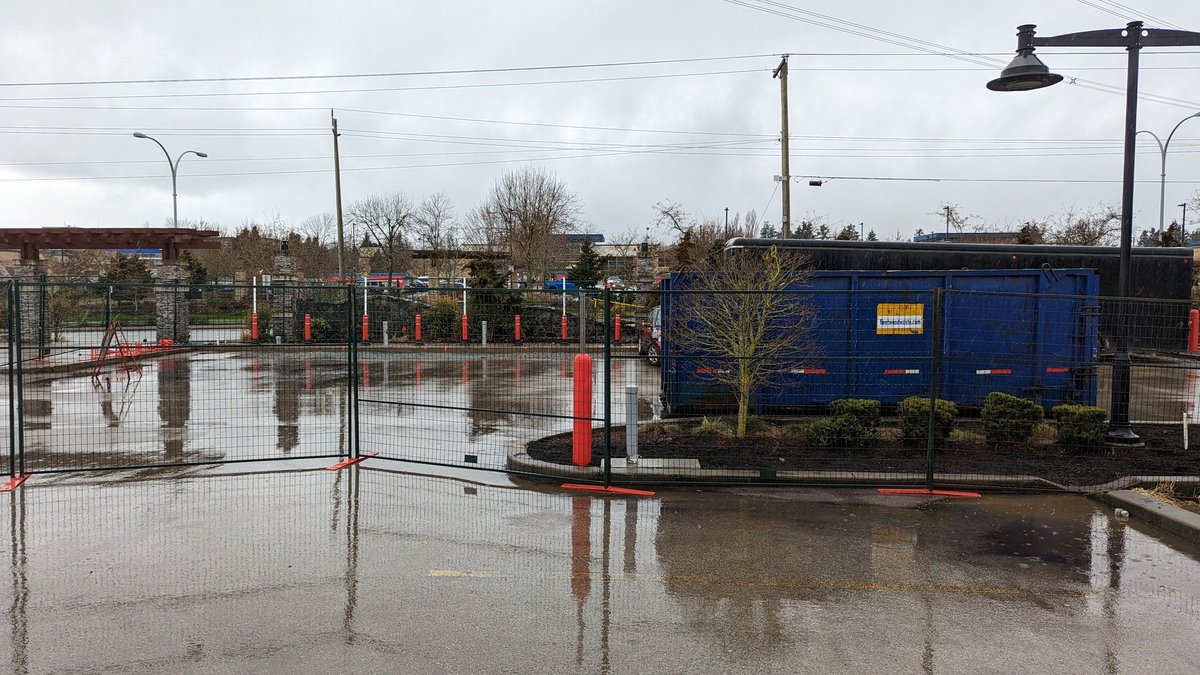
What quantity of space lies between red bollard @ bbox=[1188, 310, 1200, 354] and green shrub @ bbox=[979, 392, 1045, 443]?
500 inches

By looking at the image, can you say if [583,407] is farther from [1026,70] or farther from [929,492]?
[1026,70]

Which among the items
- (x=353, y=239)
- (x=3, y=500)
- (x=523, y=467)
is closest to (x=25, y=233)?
(x=353, y=239)

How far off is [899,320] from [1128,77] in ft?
14.2

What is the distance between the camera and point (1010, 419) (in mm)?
9031

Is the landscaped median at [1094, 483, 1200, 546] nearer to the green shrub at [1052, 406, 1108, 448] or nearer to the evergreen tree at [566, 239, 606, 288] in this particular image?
the green shrub at [1052, 406, 1108, 448]

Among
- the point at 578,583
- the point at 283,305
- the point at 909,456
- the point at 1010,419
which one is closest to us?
the point at 578,583

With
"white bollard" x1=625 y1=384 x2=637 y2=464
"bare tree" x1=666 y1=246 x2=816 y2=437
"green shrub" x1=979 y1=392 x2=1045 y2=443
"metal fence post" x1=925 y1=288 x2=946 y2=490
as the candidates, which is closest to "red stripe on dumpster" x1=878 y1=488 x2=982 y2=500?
"metal fence post" x1=925 y1=288 x2=946 y2=490

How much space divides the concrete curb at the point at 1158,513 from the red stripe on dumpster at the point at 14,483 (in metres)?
10.9

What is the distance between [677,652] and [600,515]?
8.90 ft

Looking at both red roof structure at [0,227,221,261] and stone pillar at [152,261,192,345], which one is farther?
red roof structure at [0,227,221,261]

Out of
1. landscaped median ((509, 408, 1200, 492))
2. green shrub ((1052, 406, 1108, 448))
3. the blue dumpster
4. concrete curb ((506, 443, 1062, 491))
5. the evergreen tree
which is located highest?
the evergreen tree

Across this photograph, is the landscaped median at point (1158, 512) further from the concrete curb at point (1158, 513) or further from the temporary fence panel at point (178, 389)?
the temporary fence panel at point (178, 389)

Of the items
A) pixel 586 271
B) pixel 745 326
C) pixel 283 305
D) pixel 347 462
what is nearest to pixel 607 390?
pixel 745 326

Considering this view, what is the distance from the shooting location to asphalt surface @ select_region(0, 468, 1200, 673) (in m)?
4.26
